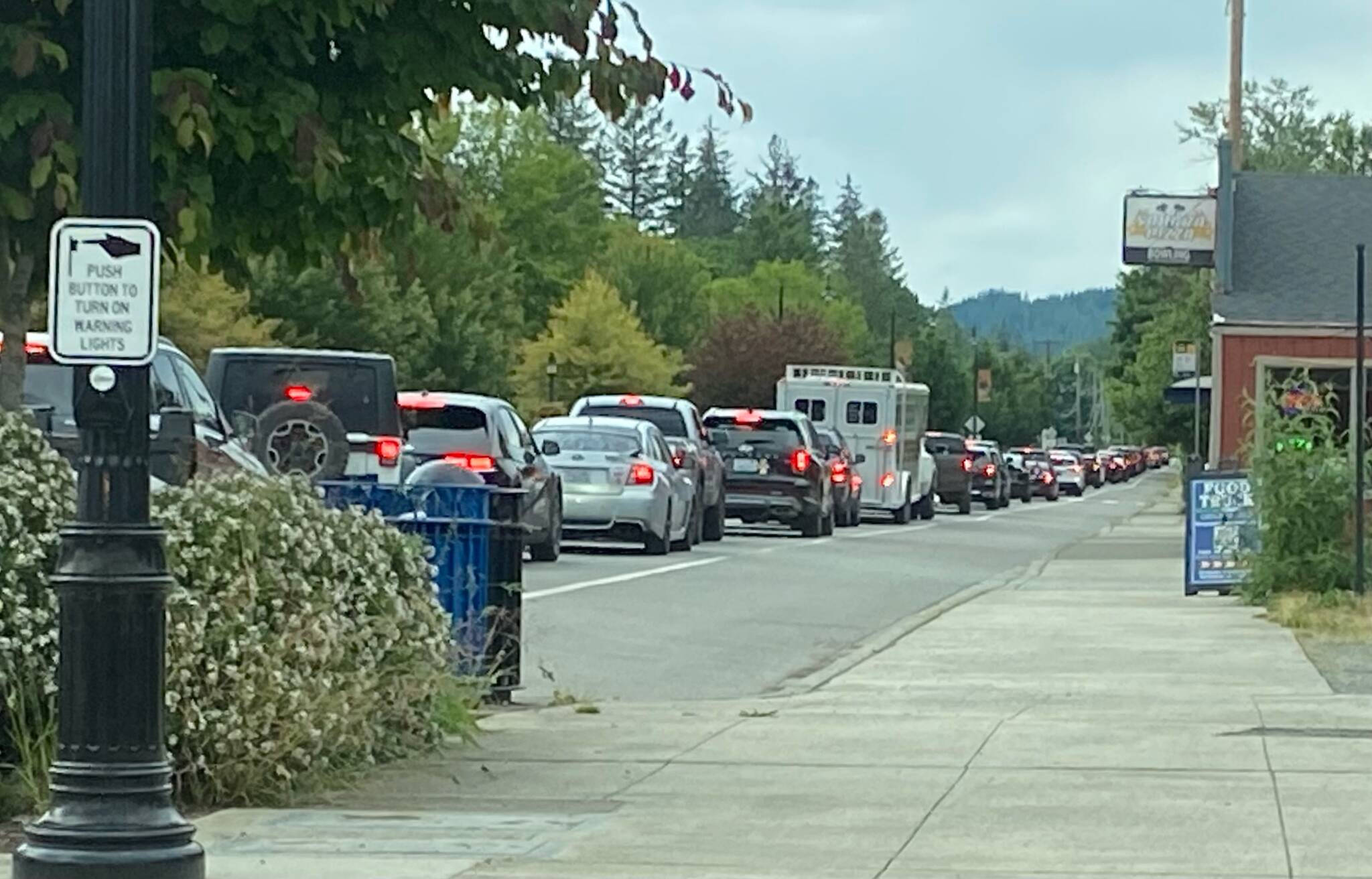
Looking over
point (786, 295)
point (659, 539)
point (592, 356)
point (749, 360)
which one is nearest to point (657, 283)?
point (786, 295)

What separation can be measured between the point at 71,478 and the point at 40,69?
1637 millimetres

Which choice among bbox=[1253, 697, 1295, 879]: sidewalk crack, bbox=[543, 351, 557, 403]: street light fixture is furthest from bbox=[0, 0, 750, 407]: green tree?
bbox=[543, 351, 557, 403]: street light fixture

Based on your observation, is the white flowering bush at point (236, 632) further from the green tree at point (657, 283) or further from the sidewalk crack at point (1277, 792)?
the green tree at point (657, 283)

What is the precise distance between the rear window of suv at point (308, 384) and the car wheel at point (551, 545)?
343cm

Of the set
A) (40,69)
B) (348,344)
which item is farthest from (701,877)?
(348,344)

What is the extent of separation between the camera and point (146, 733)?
25.3 feet

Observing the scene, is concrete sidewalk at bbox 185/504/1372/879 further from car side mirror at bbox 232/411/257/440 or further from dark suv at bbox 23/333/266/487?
car side mirror at bbox 232/411/257/440

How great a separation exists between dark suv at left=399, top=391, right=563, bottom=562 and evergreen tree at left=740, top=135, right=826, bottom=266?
13039 cm

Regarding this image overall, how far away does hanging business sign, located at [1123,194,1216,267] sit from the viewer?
38.7 m

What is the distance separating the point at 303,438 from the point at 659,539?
30.5ft

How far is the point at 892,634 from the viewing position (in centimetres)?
1952

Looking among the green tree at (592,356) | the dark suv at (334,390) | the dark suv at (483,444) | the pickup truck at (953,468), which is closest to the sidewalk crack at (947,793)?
the dark suv at (334,390)

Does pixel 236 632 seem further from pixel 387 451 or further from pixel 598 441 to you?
pixel 598 441

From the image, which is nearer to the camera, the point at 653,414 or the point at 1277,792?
the point at 1277,792
